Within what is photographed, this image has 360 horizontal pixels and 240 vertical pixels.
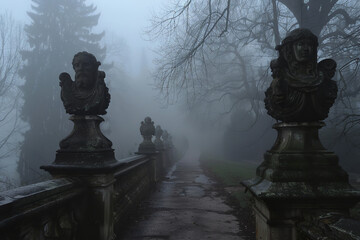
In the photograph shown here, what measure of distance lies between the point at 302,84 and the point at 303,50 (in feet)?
1.12

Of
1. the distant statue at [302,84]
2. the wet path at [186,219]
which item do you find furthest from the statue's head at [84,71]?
the wet path at [186,219]

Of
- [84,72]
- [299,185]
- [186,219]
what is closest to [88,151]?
[84,72]

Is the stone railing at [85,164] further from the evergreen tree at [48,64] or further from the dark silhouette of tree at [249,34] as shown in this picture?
the evergreen tree at [48,64]

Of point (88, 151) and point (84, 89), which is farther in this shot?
point (84, 89)

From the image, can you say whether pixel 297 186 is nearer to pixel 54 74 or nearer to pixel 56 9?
pixel 54 74

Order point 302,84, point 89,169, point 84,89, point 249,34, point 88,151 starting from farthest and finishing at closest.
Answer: point 249,34 → point 84,89 → point 88,151 → point 89,169 → point 302,84

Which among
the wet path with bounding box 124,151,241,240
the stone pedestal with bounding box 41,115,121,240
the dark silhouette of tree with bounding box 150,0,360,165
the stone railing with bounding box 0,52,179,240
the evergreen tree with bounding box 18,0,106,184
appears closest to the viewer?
the stone railing with bounding box 0,52,179,240

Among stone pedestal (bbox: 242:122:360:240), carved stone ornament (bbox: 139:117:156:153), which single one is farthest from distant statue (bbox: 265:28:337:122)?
carved stone ornament (bbox: 139:117:156:153)

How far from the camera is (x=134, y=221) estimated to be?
6191 mm

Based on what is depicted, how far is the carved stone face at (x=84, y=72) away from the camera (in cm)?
393

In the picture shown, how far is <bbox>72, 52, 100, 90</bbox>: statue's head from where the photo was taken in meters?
3.93

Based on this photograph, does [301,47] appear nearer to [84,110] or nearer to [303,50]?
[303,50]

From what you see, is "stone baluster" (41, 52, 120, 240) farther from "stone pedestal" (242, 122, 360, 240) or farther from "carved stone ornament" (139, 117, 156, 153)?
"carved stone ornament" (139, 117, 156, 153)

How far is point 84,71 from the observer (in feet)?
12.9
